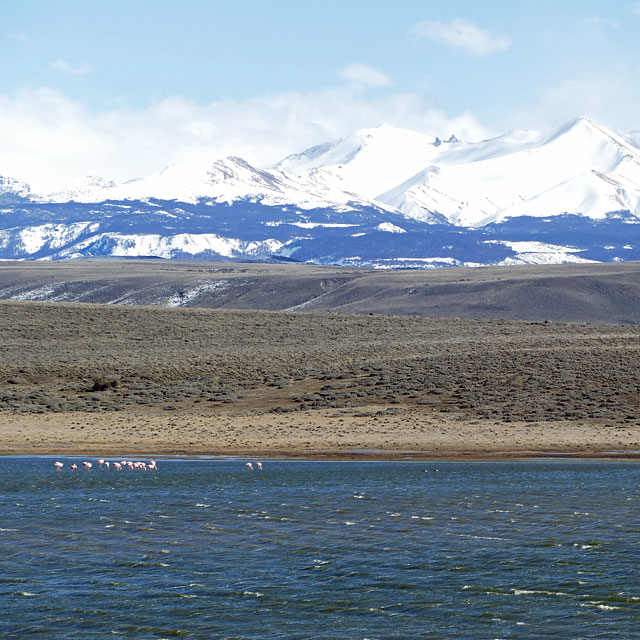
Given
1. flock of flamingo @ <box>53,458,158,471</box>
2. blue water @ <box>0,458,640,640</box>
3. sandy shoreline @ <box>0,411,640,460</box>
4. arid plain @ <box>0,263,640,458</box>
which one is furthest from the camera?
arid plain @ <box>0,263,640,458</box>

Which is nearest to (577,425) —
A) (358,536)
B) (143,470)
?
(143,470)

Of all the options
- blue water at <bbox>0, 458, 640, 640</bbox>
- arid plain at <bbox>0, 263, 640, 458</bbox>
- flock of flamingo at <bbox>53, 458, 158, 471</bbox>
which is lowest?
blue water at <bbox>0, 458, 640, 640</bbox>

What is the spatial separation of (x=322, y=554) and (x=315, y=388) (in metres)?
31.9

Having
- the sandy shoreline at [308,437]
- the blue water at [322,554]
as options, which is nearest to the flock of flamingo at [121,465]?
the blue water at [322,554]

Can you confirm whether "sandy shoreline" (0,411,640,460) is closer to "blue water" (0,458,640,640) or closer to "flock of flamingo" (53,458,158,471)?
"flock of flamingo" (53,458,158,471)

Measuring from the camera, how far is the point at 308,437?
44.8 m

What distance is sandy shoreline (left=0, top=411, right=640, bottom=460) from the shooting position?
4153cm

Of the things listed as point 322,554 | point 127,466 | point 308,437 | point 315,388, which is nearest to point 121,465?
point 127,466

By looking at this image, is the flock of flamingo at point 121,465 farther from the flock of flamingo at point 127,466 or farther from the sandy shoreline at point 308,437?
the sandy shoreline at point 308,437

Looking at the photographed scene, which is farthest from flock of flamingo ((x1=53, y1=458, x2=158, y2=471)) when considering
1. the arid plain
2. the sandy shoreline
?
the arid plain

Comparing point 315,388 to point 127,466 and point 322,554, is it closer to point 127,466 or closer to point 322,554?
point 127,466

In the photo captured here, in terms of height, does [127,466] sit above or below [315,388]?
below

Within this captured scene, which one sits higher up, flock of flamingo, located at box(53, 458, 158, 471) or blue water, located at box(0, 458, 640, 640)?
flock of flamingo, located at box(53, 458, 158, 471)

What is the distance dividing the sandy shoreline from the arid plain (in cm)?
11
